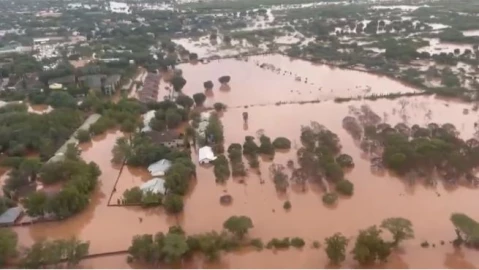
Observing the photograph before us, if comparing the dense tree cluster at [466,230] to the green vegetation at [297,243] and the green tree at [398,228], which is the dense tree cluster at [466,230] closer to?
the green tree at [398,228]

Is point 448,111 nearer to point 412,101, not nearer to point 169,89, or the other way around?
point 412,101

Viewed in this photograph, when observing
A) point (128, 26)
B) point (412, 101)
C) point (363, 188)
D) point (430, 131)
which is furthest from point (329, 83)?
point (128, 26)

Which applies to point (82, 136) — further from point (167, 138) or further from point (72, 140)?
point (167, 138)

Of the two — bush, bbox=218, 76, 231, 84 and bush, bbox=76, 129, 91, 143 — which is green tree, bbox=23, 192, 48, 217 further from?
bush, bbox=218, 76, 231, 84

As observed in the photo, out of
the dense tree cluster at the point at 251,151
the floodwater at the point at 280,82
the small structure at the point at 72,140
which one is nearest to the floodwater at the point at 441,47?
the floodwater at the point at 280,82

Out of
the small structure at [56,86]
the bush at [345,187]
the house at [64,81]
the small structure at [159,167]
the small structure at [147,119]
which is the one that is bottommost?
the bush at [345,187]

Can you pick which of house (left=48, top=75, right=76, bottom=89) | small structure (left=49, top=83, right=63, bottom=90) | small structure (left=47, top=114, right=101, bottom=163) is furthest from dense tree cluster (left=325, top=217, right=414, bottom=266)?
house (left=48, top=75, right=76, bottom=89)
